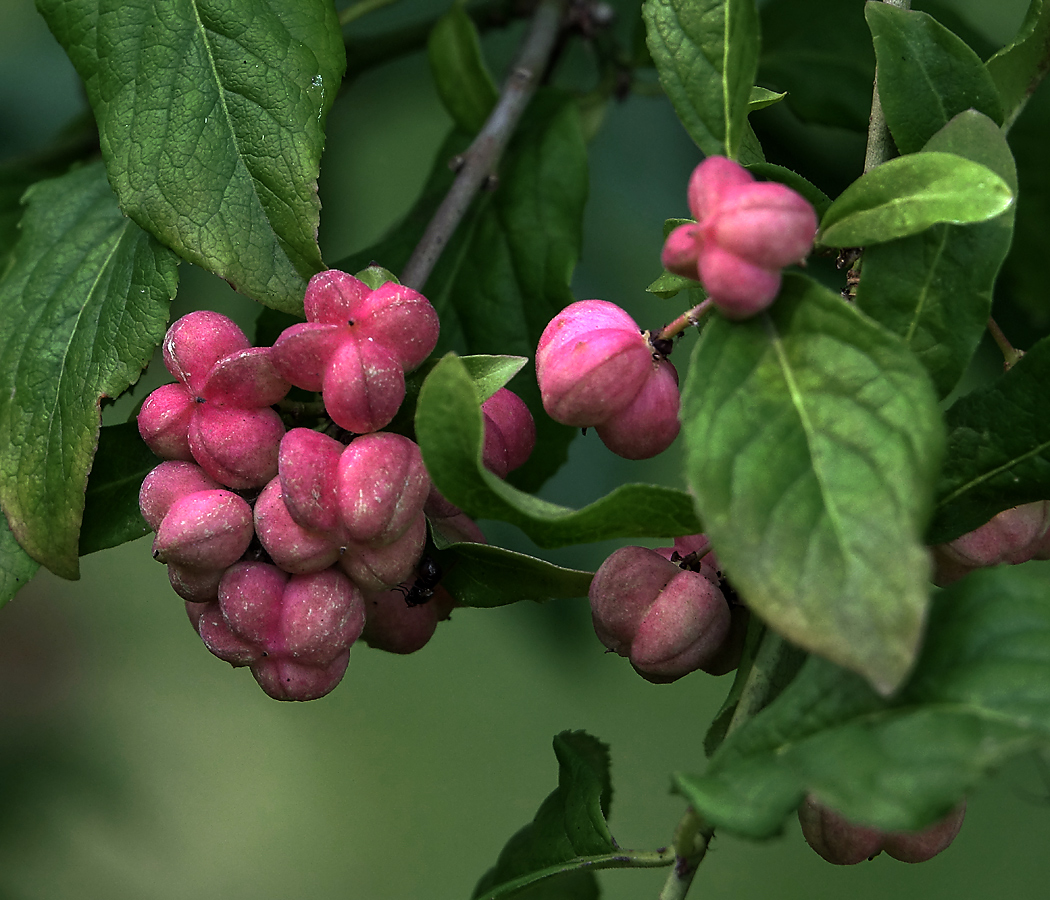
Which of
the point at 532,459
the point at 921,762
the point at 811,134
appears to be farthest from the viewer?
the point at 811,134

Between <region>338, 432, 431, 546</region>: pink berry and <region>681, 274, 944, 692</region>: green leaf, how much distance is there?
0.32ft

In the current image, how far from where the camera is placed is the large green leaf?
0.54 m

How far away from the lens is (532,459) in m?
0.54

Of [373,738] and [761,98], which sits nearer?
[761,98]

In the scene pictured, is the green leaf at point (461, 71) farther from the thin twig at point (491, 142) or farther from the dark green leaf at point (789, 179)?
the dark green leaf at point (789, 179)

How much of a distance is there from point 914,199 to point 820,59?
399 millimetres

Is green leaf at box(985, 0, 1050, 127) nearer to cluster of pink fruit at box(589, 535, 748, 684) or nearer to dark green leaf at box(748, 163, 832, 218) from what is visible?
dark green leaf at box(748, 163, 832, 218)

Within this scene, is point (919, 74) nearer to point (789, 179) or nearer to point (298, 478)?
point (789, 179)

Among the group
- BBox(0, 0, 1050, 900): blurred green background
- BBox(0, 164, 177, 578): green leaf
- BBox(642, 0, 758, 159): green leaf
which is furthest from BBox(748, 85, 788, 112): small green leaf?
BBox(0, 0, 1050, 900): blurred green background

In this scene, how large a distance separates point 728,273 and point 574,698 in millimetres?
541

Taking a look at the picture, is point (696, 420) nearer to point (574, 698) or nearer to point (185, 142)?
point (185, 142)

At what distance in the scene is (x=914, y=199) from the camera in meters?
0.28

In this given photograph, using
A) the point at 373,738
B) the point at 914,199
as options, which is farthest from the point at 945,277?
the point at 373,738

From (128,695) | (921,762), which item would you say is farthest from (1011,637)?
(128,695)
